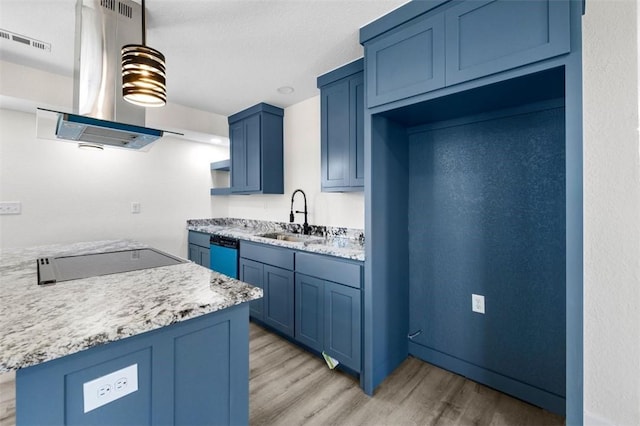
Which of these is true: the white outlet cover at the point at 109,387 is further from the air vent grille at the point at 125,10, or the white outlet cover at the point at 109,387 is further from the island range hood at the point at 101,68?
the air vent grille at the point at 125,10

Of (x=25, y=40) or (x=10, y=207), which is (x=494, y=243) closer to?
(x=25, y=40)

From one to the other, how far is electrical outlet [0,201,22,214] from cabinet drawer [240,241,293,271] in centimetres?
221

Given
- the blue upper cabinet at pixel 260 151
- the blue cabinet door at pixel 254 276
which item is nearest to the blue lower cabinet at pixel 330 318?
the blue cabinet door at pixel 254 276

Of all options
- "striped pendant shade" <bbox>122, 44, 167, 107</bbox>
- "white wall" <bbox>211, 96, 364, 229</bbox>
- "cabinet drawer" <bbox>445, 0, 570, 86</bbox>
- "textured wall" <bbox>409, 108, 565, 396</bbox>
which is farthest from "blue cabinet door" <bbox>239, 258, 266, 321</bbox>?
"cabinet drawer" <bbox>445, 0, 570, 86</bbox>

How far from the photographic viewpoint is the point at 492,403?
1.85 m

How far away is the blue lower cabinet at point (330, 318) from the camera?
2.05 m

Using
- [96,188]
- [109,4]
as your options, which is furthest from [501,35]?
[96,188]

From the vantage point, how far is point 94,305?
104 cm

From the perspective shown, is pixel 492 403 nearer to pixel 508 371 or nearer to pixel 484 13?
pixel 508 371

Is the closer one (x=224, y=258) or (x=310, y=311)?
(x=310, y=311)

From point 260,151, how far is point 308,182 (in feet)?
2.23

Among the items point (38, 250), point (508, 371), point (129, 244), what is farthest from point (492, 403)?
point (38, 250)

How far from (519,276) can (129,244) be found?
2948mm

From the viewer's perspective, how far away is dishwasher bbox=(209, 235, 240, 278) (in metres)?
3.14
